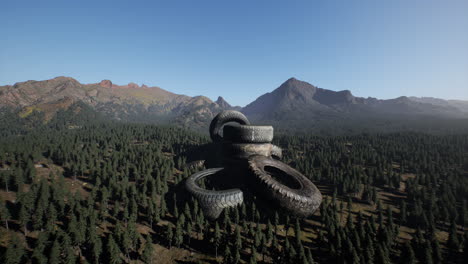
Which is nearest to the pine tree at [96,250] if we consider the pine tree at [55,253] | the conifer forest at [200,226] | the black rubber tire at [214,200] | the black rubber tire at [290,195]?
the conifer forest at [200,226]

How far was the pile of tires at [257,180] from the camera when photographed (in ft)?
121

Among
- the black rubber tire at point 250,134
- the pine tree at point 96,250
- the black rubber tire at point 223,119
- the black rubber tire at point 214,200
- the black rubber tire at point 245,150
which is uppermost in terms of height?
the black rubber tire at point 223,119

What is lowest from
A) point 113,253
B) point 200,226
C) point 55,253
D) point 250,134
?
point 113,253

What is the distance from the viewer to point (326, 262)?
32.3 m

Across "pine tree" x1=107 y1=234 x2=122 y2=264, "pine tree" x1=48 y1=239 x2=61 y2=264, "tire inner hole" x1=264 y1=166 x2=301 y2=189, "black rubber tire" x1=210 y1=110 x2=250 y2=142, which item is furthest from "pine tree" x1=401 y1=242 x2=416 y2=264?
"pine tree" x1=48 y1=239 x2=61 y2=264

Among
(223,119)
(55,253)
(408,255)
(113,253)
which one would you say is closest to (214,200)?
(113,253)

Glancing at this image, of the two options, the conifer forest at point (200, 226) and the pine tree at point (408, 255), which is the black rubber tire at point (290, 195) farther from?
the pine tree at point (408, 255)

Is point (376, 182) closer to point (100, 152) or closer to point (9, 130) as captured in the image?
point (100, 152)

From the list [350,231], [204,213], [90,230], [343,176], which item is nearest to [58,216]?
[90,230]

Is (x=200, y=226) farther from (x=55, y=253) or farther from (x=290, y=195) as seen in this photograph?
Result: (x=55, y=253)

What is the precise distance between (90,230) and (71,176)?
44.1 metres

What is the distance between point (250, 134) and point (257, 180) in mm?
13476

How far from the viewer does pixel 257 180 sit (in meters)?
39.0

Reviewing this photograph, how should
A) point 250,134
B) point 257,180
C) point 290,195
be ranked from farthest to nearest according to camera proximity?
point 250,134, point 257,180, point 290,195
